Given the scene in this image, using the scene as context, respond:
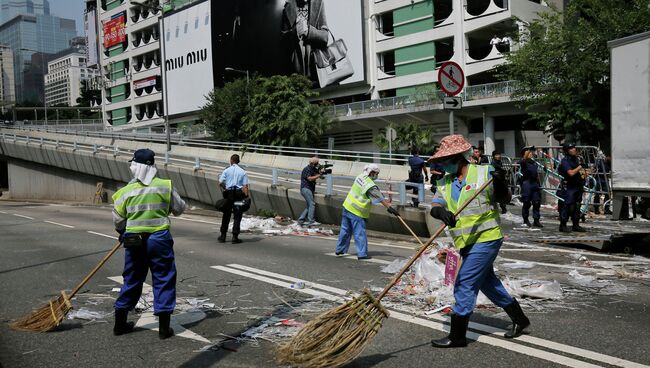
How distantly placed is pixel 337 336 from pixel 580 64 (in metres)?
22.6

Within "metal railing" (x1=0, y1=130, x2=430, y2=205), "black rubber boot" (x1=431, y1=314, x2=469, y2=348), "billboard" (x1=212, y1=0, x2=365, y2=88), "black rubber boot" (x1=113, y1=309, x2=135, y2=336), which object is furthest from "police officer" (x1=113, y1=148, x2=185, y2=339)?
"billboard" (x1=212, y1=0, x2=365, y2=88)

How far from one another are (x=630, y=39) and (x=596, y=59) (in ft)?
55.6

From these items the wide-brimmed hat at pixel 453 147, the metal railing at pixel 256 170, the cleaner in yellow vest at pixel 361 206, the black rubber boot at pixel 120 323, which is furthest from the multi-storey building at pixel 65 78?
the wide-brimmed hat at pixel 453 147

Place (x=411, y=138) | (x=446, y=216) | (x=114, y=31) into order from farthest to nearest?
(x=114, y=31)
(x=411, y=138)
(x=446, y=216)

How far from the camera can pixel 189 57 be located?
211 feet

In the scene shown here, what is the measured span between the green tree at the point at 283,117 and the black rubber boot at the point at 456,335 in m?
32.8

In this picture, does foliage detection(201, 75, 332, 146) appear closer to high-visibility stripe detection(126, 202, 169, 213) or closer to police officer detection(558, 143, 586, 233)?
police officer detection(558, 143, 586, 233)

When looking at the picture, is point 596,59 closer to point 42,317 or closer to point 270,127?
point 270,127

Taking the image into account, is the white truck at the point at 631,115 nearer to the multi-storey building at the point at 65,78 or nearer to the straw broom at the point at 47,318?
the straw broom at the point at 47,318

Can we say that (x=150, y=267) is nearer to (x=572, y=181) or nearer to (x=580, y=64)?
(x=572, y=181)

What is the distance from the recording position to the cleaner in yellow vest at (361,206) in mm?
9602

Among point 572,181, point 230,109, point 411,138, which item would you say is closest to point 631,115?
point 572,181

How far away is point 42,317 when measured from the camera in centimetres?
575

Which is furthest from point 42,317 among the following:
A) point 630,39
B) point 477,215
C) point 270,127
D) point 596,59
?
point 270,127
